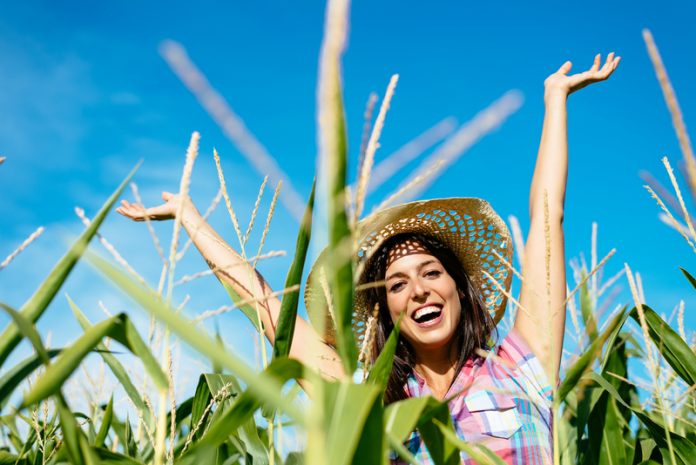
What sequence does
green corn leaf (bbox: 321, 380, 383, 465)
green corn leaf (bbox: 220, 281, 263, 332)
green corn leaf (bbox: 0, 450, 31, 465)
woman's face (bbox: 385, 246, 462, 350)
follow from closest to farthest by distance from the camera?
1. green corn leaf (bbox: 321, 380, 383, 465)
2. green corn leaf (bbox: 220, 281, 263, 332)
3. green corn leaf (bbox: 0, 450, 31, 465)
4. woman's face (bbox: 385, 246, 462, 350)

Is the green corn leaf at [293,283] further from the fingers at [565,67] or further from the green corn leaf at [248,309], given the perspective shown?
the fingers at [565,67]

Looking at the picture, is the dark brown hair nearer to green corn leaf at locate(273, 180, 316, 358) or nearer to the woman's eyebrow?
the woman's eyebrow

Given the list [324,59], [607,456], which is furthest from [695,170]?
[607,456]

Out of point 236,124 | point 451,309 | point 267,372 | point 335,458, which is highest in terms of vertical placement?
point 451,309

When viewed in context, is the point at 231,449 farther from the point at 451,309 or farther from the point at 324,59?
the point at 324,59

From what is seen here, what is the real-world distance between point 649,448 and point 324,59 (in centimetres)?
209

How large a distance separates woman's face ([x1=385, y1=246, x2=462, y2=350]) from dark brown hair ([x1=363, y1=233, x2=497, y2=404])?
0.22 feet

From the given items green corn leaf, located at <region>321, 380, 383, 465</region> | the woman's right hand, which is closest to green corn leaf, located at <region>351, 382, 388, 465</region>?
green corn leaf, located at <region>321, 380, 383, 465</region>

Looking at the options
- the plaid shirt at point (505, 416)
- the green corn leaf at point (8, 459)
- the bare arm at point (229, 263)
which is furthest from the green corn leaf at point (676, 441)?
the green corn leaf at point (8, 459)

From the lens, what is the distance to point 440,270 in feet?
8.40

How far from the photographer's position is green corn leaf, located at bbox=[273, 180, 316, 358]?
1.00 metres

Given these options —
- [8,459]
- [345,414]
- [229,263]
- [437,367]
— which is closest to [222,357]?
[345,414]

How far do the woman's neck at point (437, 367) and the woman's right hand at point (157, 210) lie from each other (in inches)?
44.5

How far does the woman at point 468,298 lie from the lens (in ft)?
7.06
